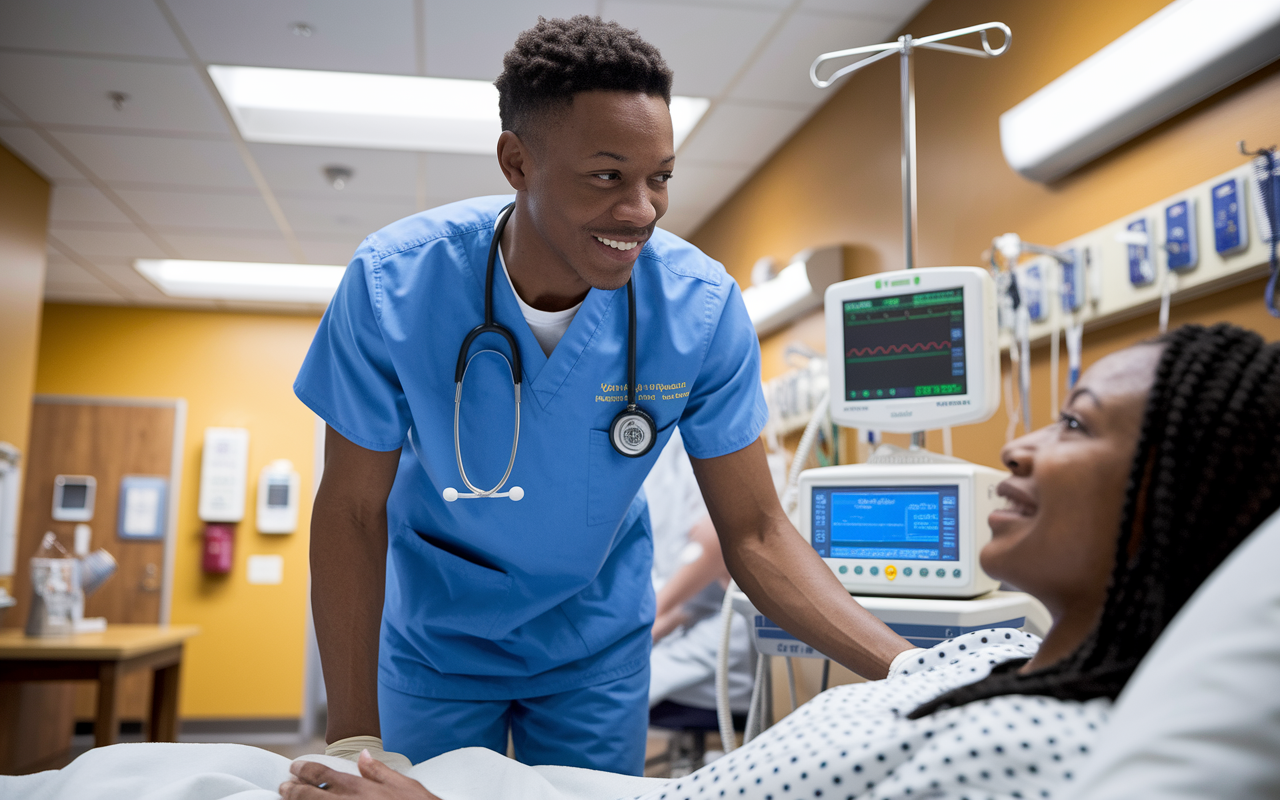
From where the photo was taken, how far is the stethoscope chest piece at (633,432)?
1.22 meters

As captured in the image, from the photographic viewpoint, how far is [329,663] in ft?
3.67

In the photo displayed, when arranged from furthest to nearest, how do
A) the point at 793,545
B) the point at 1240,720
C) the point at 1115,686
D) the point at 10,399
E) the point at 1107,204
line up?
the point at 10,399, the point at 1107,204, the point at 793,545, the point at 1115,686, the point at 1240,720

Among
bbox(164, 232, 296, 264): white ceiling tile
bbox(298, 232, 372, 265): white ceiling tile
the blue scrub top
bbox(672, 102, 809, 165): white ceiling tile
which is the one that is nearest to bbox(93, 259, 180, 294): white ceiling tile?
bbox(164, 232, 296, 264): white ceiling tile

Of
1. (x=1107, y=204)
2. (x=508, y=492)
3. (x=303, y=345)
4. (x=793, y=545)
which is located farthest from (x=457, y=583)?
(x=303, y=345)

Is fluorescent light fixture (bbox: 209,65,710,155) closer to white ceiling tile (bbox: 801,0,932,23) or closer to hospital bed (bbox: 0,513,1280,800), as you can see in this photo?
white ceiling tile (bbox: 801,0,932,23)

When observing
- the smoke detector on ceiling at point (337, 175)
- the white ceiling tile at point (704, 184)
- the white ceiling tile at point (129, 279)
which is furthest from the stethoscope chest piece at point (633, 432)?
the white ceiling tile at point (129, 279)

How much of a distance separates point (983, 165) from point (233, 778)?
7.08 ft

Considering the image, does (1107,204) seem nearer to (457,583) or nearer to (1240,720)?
(457,583)

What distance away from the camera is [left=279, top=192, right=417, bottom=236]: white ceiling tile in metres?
4.22

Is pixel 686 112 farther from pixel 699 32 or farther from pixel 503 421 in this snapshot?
pixel 503 421

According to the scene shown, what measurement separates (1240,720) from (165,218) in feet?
15.9

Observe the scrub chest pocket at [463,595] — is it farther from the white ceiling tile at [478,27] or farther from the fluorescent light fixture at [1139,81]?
the white ceiling tile at [478,27]

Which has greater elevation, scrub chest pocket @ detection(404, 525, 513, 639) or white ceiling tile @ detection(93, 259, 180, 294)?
white ceiling tile @ detection(93, 259, 180, 294)

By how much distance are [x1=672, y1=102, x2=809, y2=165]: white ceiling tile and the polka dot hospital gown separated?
9.16ft
